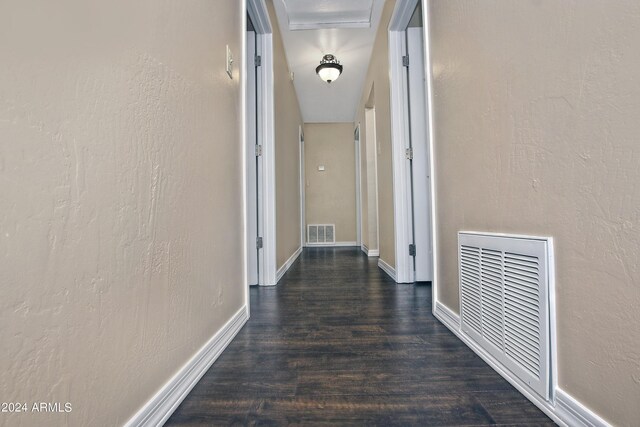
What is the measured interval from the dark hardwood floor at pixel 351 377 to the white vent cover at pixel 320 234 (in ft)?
14.5

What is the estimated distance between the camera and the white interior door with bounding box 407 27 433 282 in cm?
261

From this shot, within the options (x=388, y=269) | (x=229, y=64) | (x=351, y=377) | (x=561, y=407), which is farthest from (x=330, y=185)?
(x=561, y=407)

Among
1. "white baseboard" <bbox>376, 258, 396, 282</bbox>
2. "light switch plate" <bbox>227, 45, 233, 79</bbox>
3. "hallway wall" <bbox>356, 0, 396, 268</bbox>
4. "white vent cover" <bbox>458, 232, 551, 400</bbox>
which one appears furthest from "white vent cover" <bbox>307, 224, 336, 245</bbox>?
"white vent cover" <bbox>458, 232, 551, 400</bbox>

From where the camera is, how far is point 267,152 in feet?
8.61

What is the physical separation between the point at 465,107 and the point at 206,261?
47.5 inches

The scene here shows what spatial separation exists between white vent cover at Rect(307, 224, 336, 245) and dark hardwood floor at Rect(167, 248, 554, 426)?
4.41 meters

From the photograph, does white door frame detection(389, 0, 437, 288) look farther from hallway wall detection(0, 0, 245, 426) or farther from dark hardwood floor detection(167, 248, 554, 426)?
hallway wall detection(0, 0, 245, 426)

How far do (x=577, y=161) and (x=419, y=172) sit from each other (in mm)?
1893

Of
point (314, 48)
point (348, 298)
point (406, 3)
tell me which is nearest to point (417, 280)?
point (348, 298)

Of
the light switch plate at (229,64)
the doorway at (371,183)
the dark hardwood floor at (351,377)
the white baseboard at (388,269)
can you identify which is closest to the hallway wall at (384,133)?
the white baseboard at (388,269)

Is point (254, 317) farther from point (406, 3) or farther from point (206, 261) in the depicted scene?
point (406, 3)

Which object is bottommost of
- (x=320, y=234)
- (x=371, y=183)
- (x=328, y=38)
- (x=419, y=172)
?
(x=320, y=234)

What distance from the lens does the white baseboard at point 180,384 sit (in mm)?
780

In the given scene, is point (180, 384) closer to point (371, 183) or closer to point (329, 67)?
point (329, 67)
